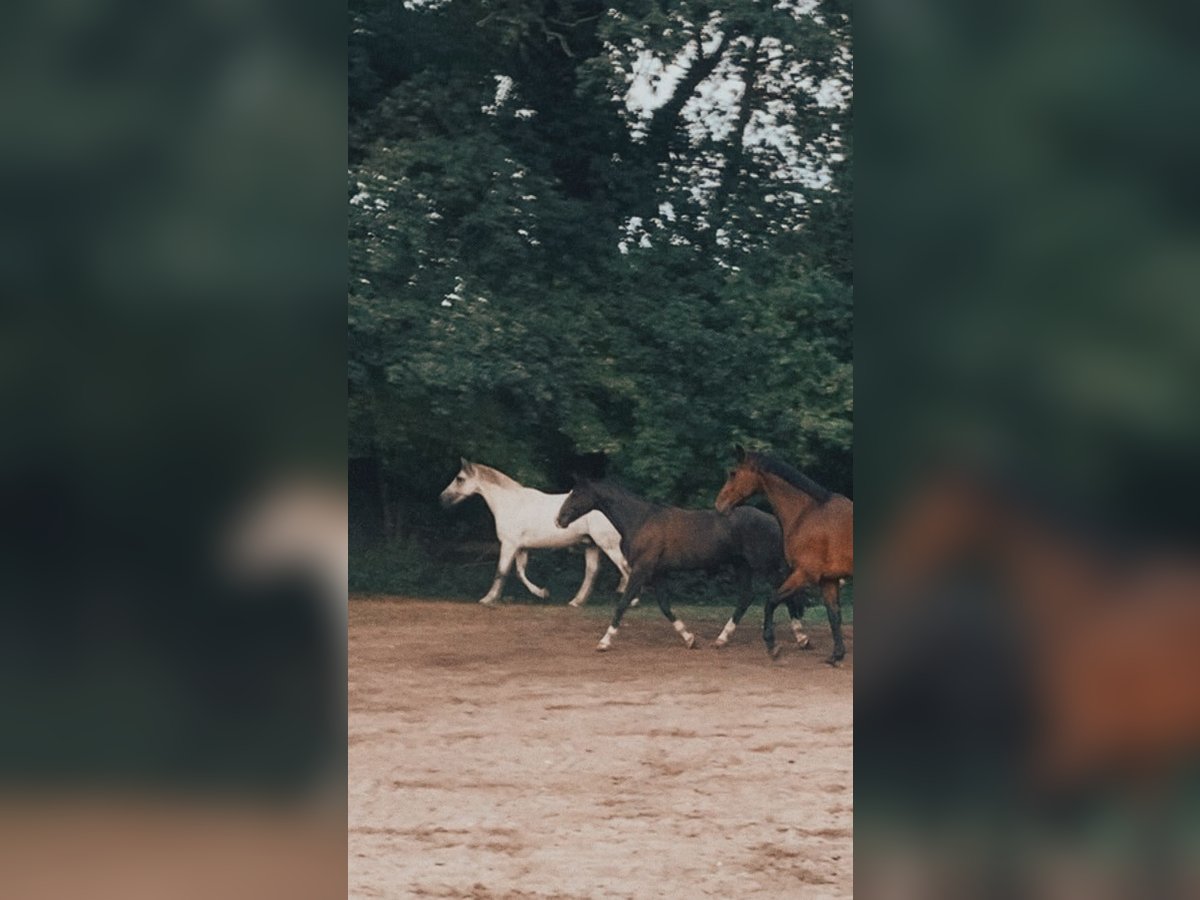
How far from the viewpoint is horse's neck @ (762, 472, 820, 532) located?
8.16 metres

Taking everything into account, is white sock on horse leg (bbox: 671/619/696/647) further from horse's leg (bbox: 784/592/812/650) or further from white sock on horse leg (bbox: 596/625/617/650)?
horse's leg (bbox: 784/592/812/650)

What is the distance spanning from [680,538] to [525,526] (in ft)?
3.57

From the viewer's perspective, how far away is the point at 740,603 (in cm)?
869

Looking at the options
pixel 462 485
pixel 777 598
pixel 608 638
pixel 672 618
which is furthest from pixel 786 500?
pixel 462 485

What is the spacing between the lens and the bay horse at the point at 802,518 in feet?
26.6
